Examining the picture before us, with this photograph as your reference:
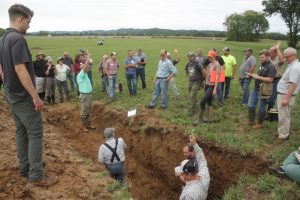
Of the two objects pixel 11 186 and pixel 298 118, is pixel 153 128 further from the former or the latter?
pixel 11 186

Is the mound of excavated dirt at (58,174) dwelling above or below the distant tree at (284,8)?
below

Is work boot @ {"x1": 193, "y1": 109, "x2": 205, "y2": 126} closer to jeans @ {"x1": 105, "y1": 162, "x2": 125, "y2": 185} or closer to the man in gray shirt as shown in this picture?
the man in gray shirt

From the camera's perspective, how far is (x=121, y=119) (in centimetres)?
1137

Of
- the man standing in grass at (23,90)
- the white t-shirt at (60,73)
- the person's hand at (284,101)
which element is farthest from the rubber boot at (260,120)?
the white t-shirt at (60,73)

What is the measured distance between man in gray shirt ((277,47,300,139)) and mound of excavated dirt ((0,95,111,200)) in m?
4.60

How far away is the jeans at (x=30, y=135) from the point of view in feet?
16.6

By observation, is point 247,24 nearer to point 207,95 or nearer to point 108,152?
point 207,95

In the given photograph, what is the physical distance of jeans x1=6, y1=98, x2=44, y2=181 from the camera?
5.05m

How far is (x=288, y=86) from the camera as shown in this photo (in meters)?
7.52

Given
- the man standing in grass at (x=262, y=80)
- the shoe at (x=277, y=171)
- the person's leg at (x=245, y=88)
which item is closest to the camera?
the shoe at (x=277, y=171)

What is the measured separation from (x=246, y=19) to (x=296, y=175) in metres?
108

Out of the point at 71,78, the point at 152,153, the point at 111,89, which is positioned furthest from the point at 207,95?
the point at 71,78

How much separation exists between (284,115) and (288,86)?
0.74 m

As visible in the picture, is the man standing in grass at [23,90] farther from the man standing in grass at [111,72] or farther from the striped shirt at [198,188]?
the man standing in grass at [111,72]
